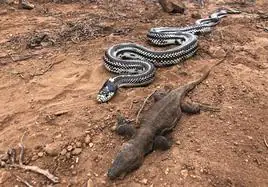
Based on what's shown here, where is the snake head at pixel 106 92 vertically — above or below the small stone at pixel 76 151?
below

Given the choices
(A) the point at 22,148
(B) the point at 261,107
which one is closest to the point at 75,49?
(A) the point at 22,148

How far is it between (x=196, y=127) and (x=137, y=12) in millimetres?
5497

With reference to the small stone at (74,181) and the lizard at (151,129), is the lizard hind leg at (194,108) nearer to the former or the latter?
the lizard at (151,129)

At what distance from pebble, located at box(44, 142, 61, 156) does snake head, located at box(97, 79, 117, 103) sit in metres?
1.25

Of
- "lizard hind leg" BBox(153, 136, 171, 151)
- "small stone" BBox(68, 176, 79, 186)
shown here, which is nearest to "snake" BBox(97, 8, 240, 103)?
"lizard hind leg" BBox(153, 136, 171, 151)

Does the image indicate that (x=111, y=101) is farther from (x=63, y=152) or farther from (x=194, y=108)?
(x=63, y=152)

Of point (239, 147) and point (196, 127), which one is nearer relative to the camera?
point (239, 147)

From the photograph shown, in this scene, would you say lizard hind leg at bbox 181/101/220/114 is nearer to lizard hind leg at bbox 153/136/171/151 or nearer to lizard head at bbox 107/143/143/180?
lizard hind leg at bbox 153/136/171/151

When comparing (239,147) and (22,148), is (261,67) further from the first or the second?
(22,148)

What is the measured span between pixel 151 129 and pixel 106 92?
1411mm

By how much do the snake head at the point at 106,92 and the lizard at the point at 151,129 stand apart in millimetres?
716

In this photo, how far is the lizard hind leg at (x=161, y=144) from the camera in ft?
18.6

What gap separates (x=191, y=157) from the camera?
5547mm

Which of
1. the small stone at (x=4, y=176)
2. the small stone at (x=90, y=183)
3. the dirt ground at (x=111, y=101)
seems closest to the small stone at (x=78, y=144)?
the dirt ground at (x=111, y=101)
